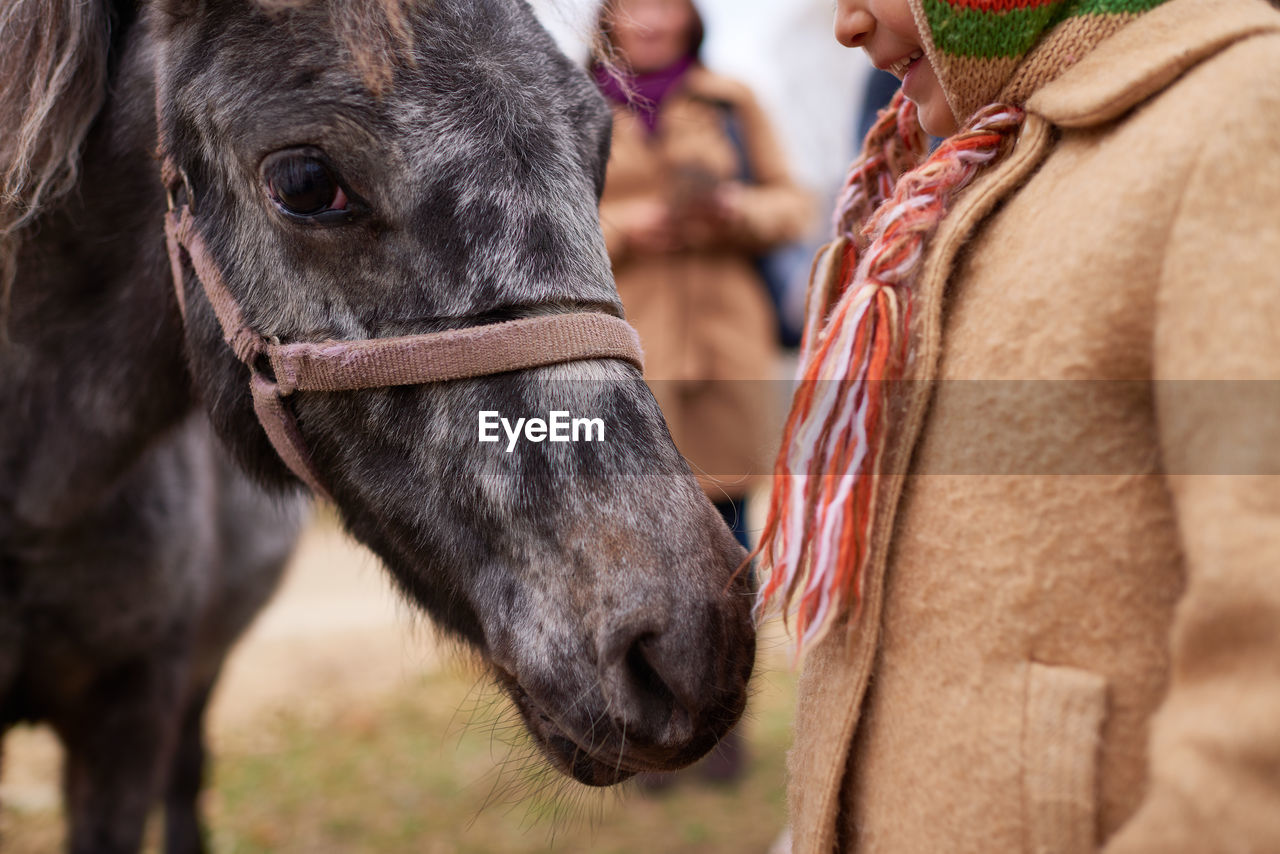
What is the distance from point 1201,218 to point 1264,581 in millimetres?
265

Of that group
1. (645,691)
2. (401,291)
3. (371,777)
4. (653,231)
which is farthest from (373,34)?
(371,777)

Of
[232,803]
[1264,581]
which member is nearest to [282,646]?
[232,803]

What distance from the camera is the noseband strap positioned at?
1118mm

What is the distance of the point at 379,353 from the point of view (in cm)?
117

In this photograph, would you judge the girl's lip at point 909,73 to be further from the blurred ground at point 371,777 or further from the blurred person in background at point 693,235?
the blurred person in background at point 693,235

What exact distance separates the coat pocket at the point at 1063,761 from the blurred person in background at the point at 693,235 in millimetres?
2209

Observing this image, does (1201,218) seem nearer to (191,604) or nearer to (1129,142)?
(1129,142)

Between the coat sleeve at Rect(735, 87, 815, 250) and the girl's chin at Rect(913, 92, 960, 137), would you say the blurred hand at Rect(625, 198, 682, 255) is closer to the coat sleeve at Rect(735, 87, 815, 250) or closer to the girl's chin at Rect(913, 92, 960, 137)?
the coat sleeve at Rect(735, 87, 815, 250)

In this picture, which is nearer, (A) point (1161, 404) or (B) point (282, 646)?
(A) point (1161, 404)

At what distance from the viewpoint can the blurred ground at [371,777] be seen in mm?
3270

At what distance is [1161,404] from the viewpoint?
73 cm

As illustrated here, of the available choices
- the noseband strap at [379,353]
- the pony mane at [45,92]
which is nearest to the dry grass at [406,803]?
the noseband strap at [379,353]

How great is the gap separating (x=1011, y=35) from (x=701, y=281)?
7.34 ft

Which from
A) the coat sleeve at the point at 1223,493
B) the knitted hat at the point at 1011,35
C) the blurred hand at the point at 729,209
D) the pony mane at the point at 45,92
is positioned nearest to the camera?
the coat sleeve at the point at 1223,493
